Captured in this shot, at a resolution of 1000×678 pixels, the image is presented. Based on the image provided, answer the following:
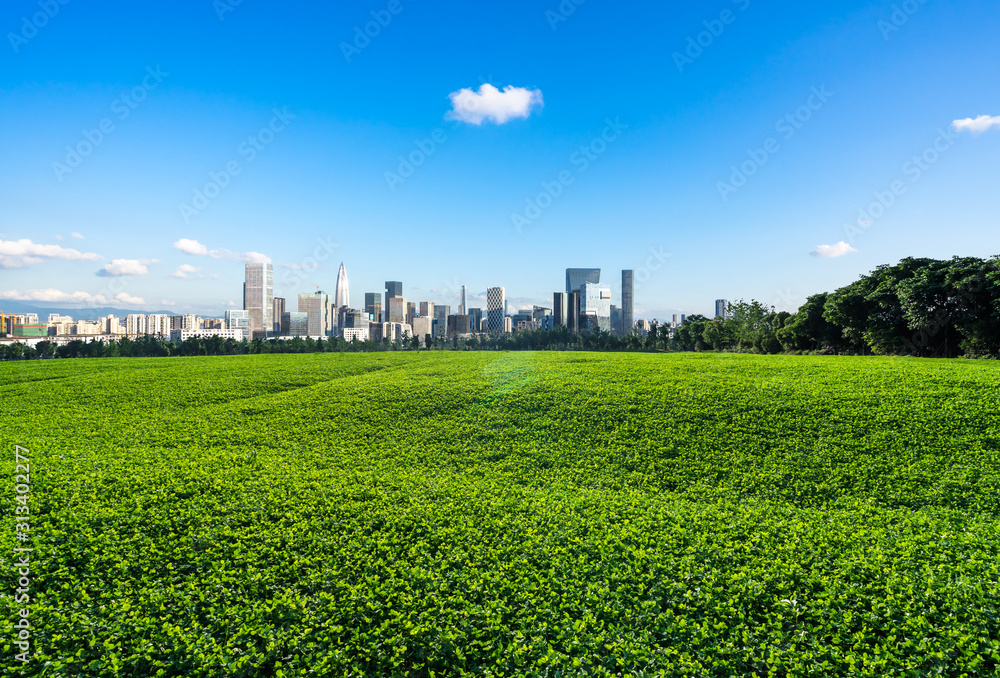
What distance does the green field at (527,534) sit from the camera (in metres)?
4.50

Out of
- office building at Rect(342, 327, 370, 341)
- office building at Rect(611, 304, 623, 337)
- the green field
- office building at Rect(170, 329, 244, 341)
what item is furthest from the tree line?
office building at Rect(342, 327, 370, 341)

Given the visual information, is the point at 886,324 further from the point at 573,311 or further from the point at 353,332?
the point at 353,332

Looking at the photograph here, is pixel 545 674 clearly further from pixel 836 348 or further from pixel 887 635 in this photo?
pixel 836 348

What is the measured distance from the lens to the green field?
450 cm

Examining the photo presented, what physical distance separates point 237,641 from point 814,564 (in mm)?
6563

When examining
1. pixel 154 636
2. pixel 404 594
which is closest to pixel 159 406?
pixel 154 636

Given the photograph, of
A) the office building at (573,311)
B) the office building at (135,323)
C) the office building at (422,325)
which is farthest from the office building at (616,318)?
the office building at (135,323)

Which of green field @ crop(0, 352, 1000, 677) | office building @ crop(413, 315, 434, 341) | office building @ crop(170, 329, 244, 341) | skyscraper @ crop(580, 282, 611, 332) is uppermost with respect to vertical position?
skyscraper @ crop(580, 282, 611, 332)

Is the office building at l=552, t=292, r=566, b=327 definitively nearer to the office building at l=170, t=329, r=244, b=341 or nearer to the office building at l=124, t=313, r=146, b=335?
the office building at l=170, t=329, r=244, b=341

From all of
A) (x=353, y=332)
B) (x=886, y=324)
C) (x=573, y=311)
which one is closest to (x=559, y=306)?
(x=573, y=311)

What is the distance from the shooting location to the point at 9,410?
46.3 feet

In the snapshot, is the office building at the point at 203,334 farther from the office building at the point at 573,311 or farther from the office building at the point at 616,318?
the office building at the point at 616,318

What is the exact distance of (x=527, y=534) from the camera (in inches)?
262

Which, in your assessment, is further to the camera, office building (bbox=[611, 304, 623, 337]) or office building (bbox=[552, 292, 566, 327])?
office building (bbox=[611, 304, 623, 337])
